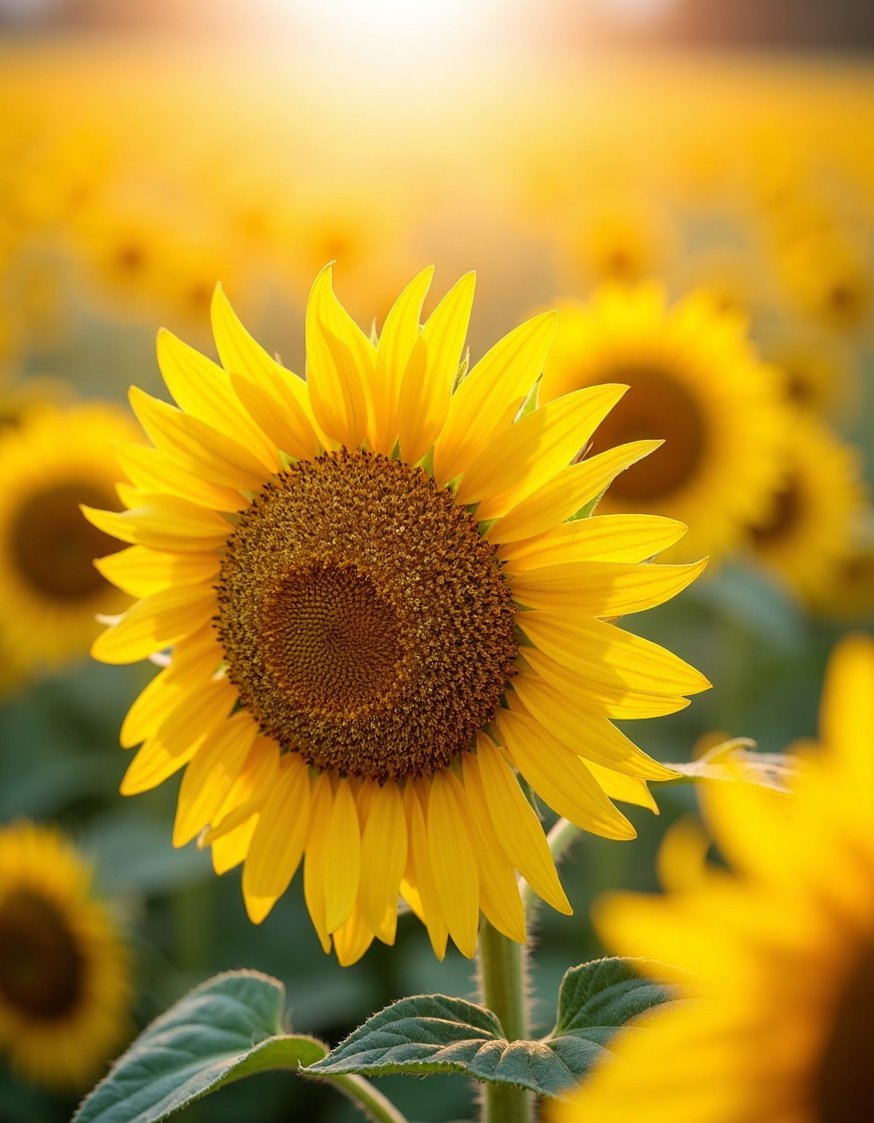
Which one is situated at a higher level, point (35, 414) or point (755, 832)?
point (35, 414)

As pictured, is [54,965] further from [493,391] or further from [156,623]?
[493,391]

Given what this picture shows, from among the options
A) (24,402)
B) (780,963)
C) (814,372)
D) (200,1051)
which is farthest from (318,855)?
(814,372)

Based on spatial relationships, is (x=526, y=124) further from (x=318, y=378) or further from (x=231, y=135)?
(x=318, y=378)

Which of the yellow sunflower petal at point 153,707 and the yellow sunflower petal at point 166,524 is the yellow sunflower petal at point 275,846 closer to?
the yellow sunflower petal at point 153,707

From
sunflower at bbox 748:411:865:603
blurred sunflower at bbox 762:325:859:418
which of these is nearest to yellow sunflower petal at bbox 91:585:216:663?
sunflower at bbox 748:411:865:603

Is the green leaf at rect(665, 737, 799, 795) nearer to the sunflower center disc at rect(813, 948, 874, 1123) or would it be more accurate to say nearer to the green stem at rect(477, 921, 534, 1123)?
the green stem at rect(477, 921, 534, 1123)

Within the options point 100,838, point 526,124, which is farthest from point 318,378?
point 526,124
